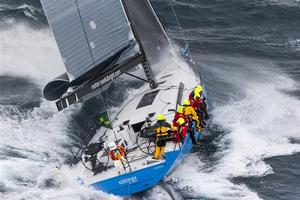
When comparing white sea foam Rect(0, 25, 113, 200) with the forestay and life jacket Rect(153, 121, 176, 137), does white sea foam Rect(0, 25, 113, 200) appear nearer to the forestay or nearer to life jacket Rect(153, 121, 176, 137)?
life jacket Rect(153, 121, 176, 137)

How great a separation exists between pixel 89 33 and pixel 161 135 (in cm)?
344

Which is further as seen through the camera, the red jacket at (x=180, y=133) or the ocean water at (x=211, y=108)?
the red jacket at (x=180, y=133)

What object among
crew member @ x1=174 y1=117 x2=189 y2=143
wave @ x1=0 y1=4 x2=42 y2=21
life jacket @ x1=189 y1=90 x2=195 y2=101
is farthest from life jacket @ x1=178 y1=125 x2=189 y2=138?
wave @ x1=0 y1=4 x2=42 y2=21

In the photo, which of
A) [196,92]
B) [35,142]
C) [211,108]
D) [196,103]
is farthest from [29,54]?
[196,103]

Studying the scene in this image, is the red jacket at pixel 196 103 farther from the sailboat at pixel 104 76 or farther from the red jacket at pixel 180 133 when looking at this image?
the red jacket at pixel 180 133

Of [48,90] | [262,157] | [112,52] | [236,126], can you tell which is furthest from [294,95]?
[48,90]

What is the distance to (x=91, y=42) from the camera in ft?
46.1

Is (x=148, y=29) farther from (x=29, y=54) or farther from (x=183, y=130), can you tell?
(x=183, y=130)

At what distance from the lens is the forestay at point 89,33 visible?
45.4 feet

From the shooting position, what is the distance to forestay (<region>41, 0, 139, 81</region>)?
13.9 metres

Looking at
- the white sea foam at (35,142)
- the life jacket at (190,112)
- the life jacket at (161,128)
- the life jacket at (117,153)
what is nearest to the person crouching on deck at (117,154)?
the life jacket at (117,153)

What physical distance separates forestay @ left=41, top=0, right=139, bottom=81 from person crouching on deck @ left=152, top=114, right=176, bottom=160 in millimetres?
2235

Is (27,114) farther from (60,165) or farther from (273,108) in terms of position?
(273,108)

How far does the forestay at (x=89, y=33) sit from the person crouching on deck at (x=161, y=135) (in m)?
2.24
